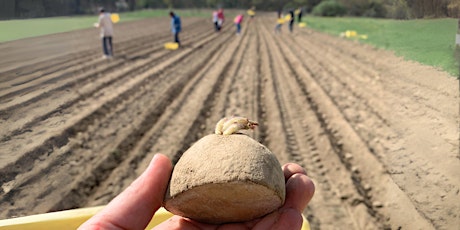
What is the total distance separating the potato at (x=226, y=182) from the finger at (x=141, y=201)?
0.06 meters

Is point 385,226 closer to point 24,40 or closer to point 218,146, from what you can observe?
point 218,146

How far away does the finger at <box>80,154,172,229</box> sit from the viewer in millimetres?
1312

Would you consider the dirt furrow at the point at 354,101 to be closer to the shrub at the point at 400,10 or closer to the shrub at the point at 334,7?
the shrub at the point at 334,7

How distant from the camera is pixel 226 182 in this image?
3.63 feet

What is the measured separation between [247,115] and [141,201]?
14.9 feet

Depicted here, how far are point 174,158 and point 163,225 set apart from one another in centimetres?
292

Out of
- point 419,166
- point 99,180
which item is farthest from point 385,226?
point 99,180

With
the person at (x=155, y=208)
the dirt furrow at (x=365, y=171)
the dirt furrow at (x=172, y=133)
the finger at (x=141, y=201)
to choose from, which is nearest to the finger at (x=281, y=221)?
the person at (x=155, y=208)

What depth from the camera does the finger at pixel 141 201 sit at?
131 cm

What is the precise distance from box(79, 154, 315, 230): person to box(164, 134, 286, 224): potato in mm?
38

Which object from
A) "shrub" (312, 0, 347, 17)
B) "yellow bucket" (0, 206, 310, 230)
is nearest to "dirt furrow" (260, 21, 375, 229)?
"shrub" (312, 0, 347, 17)

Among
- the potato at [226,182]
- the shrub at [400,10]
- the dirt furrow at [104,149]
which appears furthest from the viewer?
the dirt furrow at [104,149]

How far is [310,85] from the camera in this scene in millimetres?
8023

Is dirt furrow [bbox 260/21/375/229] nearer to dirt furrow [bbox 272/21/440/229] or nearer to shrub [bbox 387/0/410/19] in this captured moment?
dirt furrow [bbox 272/21/440/229]
